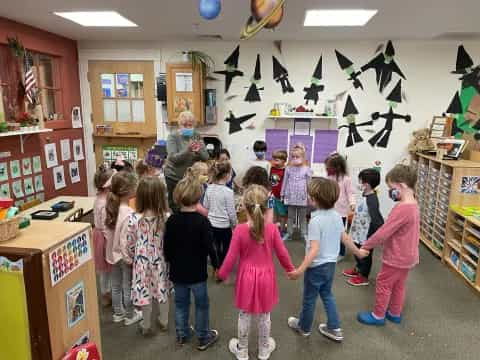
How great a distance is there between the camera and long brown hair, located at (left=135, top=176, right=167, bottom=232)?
1984mm

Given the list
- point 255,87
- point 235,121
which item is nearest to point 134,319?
point 235,121

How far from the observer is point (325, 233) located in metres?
2.02

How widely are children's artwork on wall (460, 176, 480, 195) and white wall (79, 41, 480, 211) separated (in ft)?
3.79

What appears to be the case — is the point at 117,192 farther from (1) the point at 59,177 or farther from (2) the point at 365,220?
(1) the point at 59,177

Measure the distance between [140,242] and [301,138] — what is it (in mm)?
2883

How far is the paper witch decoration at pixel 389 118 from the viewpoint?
4.18 meters

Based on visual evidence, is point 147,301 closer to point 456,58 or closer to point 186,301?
point 186,301

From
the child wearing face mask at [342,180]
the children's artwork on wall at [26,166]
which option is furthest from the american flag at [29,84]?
the child wearing face mask at [342,180]

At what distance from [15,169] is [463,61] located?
502 centimetres

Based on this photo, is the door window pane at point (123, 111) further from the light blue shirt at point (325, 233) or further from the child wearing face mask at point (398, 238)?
the child wearing face mask at point (398, 238)

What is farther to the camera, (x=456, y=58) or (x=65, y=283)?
(x=456, y=58)

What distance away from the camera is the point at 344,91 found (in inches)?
167

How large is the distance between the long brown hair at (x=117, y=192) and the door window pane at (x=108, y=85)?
269cm

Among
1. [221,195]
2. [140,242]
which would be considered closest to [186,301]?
[140,242]
